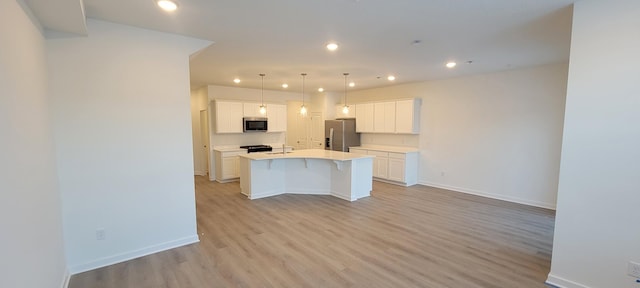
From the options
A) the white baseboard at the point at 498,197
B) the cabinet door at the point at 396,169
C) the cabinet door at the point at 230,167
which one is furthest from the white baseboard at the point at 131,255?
the white baseboard at the point at 498,197

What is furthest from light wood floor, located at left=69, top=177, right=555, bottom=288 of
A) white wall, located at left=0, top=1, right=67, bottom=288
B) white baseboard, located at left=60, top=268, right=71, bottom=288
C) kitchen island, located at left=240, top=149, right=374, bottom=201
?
white wall, located at left=0, top=1, right=67, bottom=288

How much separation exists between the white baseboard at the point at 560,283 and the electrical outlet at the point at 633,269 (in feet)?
1.15

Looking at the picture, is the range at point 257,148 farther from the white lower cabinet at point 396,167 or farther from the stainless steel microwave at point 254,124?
the white lower cabinet at point 396,167

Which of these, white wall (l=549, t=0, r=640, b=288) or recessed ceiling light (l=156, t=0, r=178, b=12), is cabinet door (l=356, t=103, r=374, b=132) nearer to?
white wall (l=549, t=0, r=640, b=288)

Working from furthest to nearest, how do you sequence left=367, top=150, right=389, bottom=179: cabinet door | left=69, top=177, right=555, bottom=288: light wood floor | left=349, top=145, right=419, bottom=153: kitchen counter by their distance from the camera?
left=367, top=150, right=389, bottom=179: cabinet door < left=349, top=145, right=419, bottom=153: kitchen counter < left=69, top=177, right=555, bottom=288: light wood floor

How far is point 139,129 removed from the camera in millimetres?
3023

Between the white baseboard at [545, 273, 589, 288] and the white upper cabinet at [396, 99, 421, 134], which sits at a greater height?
the white upper cabinet at [396, 99, 421, 134]

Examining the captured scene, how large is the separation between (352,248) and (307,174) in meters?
2.65

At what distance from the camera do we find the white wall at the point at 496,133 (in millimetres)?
4918

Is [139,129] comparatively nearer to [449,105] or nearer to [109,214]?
[109,214]

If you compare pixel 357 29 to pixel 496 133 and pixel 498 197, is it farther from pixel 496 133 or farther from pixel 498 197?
pixel 498 197

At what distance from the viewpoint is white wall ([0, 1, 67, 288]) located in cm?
146

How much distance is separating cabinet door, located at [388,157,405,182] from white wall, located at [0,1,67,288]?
5.92m

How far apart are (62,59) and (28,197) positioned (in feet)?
5.06
